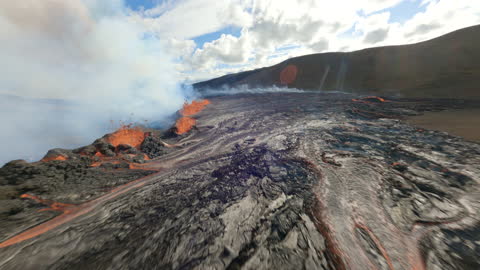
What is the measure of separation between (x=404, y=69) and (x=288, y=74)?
26.5 meters

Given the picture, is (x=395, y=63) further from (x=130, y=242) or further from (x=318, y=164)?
(x=130, y=242)

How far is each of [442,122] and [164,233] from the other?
642 inches

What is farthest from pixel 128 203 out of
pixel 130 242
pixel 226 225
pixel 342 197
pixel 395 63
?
pixel 395 63

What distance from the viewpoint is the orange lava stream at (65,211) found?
411 cm

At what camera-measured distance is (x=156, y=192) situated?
582 cm

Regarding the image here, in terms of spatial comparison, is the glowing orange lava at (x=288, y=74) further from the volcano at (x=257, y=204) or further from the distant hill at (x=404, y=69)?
the volcano at (x=257, y=204)

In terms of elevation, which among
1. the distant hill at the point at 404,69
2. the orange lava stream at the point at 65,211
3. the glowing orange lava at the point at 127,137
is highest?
the glowing orange lava at the point at 127,137

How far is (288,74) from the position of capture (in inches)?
1998

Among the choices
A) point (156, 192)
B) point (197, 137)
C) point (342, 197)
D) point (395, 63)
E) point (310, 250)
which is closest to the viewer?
point (310, 250)

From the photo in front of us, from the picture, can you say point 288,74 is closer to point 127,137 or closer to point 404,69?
point 404,69

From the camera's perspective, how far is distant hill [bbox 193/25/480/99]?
70.6ft

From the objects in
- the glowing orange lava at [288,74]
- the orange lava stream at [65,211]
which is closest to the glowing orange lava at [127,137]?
the orange lava stream at [65,211]

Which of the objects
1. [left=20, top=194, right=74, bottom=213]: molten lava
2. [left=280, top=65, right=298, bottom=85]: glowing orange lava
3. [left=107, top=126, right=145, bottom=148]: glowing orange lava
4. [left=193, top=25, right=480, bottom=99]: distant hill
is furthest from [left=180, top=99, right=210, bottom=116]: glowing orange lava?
[left=280, top=65, right=298, bottom=85]: glowing orange lava

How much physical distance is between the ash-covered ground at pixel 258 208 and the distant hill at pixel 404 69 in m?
21.6
